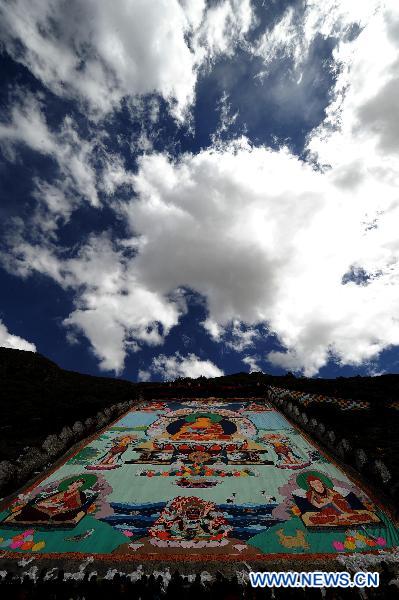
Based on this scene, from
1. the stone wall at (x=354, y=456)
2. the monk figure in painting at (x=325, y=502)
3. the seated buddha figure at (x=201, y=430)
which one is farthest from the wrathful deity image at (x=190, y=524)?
the seated buddha figure at (x=201, y=430)

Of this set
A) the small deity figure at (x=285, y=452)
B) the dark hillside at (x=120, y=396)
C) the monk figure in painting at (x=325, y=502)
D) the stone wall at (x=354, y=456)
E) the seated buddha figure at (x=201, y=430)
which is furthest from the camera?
the dark hillside at (x=120, y=396)

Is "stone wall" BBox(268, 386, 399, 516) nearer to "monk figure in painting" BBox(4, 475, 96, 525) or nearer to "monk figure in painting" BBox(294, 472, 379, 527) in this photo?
"monk figure in painting" BBox(294, 472, 379, 527)

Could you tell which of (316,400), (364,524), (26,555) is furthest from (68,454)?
(316,400)

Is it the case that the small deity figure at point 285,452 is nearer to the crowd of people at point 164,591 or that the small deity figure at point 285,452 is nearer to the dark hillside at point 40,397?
the crowd of people at point 164,591

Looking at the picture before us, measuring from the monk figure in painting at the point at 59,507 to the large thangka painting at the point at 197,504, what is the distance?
0.04m

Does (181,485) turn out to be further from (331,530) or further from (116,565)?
(331,530)

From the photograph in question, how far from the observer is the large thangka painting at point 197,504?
9242 millimetres

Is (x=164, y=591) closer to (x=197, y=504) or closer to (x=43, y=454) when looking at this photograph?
(x=197, y=504)

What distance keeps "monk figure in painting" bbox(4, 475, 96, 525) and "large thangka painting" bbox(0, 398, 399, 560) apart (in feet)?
0.12

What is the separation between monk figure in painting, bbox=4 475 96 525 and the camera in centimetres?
1055

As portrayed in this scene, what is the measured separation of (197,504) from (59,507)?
4.97m

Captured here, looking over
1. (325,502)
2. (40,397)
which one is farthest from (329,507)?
(40,397)

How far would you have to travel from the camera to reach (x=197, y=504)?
11.3m

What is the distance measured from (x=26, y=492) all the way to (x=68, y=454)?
11.3ft
